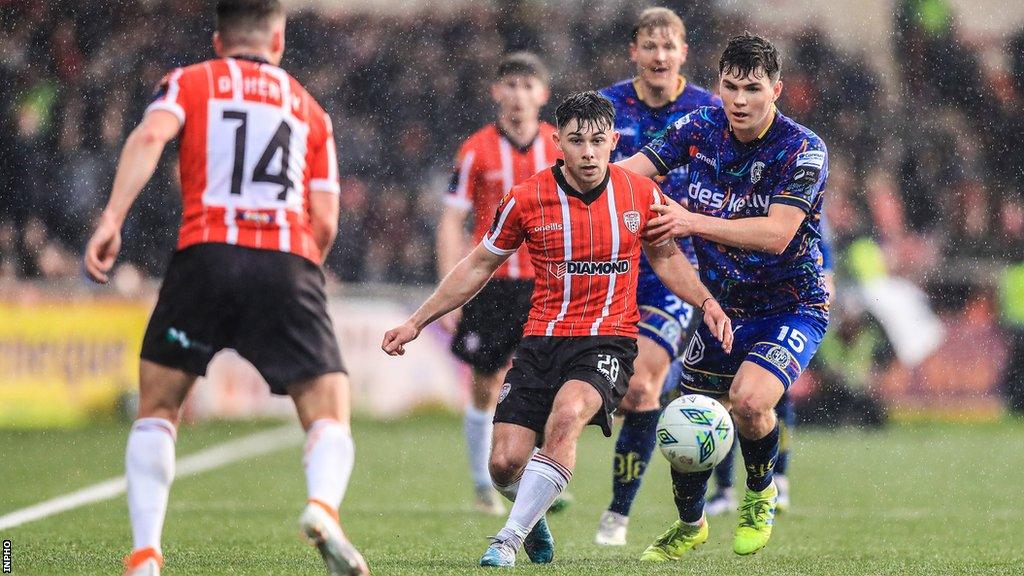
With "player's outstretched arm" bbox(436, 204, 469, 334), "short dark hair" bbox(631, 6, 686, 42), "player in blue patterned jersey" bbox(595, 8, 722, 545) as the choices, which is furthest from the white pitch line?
"short dark hair" bbox(631, 6, 686, 42)

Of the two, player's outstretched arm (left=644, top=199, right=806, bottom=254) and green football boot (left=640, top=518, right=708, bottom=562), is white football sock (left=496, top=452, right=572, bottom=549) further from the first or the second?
player's outstretched arm (left=644, top=199, right=806, bottom=254)

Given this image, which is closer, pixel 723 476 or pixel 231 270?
pixel 231 270

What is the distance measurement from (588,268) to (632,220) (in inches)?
9.8

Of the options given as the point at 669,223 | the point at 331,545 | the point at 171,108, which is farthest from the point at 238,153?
the point at 669,223

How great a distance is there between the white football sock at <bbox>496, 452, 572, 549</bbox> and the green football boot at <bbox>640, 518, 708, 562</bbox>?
2.36ft

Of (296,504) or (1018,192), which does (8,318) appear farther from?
(1018,192)

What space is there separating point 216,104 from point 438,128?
42.2 feet

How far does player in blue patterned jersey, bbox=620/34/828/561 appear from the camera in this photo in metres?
5.93

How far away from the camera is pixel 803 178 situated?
596 cm

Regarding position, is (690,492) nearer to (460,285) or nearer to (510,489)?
(510,489)

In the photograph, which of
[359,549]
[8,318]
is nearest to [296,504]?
[359,549]

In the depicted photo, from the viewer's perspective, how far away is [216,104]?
4648mm

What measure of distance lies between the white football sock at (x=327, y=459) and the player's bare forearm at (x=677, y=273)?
172cm

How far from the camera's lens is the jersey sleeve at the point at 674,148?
6.37m
